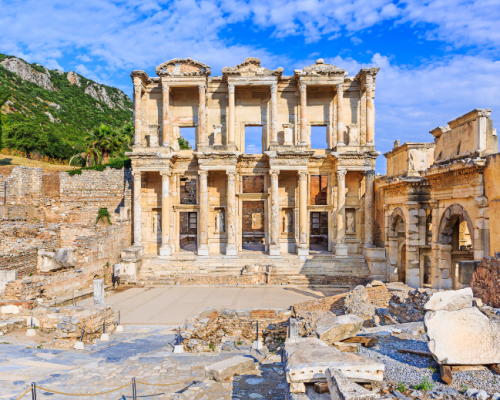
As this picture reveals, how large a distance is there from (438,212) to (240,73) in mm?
13601

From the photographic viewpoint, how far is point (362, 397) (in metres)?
4.41

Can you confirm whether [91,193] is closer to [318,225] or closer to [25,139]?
[318,225]

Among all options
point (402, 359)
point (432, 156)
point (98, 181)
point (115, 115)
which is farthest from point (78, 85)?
point (402, 359)

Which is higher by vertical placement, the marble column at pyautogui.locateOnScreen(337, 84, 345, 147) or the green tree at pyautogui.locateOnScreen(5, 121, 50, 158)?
the green tree at pyautogui.locateOnScreen(5, 121, 50, 158)

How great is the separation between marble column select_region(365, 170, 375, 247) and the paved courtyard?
4.66 metres

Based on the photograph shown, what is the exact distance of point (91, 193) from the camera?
87.2ft

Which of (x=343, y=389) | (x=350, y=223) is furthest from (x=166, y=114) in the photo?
(x=343, y=389)

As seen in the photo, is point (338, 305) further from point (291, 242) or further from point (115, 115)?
point (115, 115)

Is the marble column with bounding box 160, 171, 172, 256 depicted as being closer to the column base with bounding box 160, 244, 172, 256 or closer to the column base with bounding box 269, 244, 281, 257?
the column base with bounding box 160, 244, 172, 256

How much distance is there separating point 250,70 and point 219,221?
30.1ft

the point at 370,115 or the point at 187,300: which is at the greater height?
the point at 370,115

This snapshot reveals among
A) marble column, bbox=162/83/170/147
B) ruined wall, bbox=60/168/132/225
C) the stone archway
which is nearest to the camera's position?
the stone archway

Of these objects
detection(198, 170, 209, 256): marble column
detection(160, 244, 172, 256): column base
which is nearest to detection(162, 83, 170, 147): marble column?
detection(198, 170, 209, 256): marble column

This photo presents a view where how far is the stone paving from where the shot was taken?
705 cm
